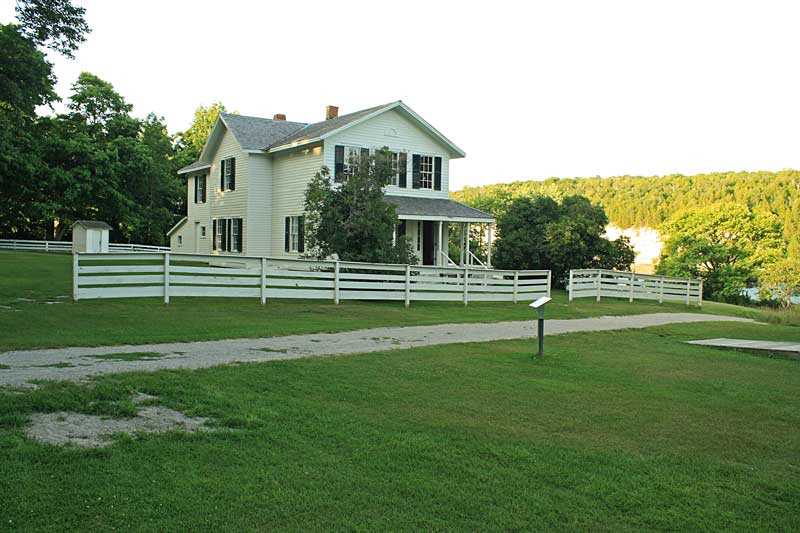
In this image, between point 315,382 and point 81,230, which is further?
point 81,230

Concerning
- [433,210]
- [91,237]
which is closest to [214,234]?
[91,237]

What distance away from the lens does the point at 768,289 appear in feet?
170

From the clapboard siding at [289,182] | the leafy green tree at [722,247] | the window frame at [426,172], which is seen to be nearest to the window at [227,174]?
the clapboard siding at [289,182]

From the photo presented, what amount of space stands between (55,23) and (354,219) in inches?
367

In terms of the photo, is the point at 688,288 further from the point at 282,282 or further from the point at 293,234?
the point at 282,282

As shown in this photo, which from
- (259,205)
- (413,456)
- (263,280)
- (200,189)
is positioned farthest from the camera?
(200,189)

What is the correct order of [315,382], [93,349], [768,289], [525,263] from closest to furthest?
[315,382] → [93,349] → [525,263] → [768,289]

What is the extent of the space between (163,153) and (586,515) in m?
51.9

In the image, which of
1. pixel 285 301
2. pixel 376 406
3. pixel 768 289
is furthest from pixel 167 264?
pixel 768 289

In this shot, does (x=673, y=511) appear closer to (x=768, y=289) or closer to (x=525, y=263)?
(x=525, y=263)

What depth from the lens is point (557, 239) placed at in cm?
3688

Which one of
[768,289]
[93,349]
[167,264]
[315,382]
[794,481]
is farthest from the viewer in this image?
[768,289]

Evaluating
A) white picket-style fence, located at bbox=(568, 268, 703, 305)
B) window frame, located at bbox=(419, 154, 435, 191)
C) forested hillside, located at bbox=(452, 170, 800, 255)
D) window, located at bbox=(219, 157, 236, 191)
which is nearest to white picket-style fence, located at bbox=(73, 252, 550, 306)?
white picket-style fence, located at bbox=(568, 268, 703, 305)

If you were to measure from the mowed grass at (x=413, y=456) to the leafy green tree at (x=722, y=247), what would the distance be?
49452 mm
